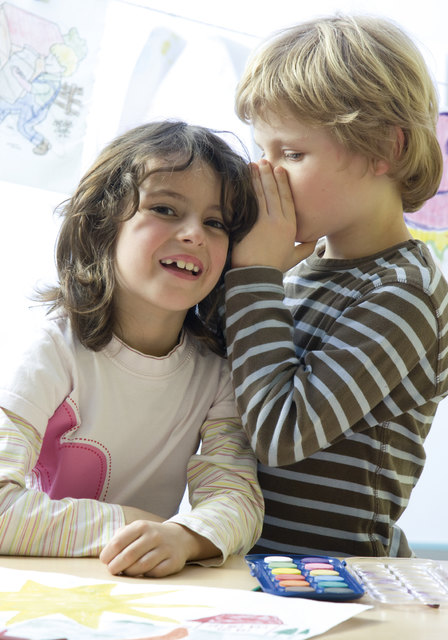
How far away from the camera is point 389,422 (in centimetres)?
86

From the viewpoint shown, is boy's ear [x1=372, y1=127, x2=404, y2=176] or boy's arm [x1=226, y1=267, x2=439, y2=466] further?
boy's ear [x1=372, y1=127, x2=404, y2=176]

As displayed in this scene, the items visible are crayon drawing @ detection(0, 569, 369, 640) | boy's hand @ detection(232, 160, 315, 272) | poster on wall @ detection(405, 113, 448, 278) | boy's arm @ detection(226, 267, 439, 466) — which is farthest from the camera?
poster on wall @ detection(405, 113, 448, 278)

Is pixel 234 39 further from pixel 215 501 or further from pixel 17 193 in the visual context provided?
pixel 215 501

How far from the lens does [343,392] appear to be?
0.78 meters

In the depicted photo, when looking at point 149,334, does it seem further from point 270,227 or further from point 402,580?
point 402,580

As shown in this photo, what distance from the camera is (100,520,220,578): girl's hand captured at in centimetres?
60

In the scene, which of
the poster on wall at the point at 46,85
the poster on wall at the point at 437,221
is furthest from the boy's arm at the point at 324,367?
the poster on wall at the point at 437,221

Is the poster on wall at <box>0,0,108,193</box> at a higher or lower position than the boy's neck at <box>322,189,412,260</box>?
higher

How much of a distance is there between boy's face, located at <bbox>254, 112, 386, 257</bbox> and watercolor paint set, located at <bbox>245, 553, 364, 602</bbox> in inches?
17.3

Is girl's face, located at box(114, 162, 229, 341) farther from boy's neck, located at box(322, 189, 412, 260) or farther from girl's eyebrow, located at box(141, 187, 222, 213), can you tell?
boy's neck, located at box(322, 189, 412, 260)

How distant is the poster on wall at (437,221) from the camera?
5.82 feet

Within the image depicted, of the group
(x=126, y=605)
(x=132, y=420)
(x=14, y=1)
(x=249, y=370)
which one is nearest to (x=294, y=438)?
(x=249, y=370)

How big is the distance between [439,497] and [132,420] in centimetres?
116

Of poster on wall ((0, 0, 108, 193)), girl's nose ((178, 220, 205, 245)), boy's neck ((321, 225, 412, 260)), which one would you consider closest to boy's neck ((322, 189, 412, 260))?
boy's neck ((321, 225, 412, 260))
